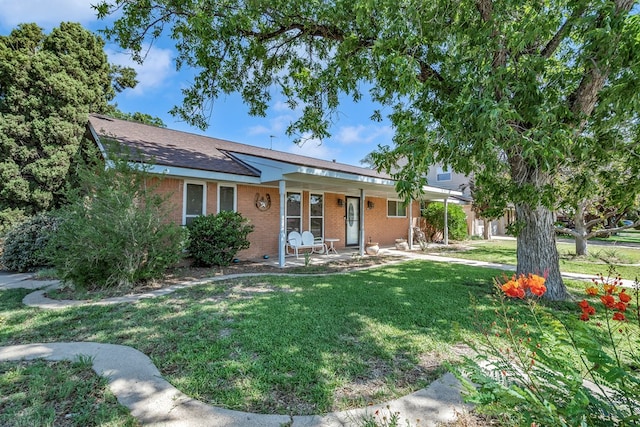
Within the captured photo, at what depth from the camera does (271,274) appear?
8070 mm

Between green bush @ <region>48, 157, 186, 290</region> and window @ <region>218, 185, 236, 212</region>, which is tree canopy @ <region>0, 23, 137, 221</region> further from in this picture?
green bush @ <region>48, 157, 186, 290</region>

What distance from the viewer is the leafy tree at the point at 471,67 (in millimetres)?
3484

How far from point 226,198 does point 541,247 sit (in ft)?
28.1

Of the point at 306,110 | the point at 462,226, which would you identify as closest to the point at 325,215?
the point at 306,110

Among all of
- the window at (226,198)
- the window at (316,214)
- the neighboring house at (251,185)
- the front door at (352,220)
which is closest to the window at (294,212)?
the neighboring house at (251,185)

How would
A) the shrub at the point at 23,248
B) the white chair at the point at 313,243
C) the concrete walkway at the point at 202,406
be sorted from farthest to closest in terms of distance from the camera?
1. the white chair at the point at 313,243
2. the shrub at the point at 23,248
3. the concrete walkway at the point at 202,406

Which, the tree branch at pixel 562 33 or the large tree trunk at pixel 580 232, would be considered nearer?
the tree branch at pixel 562 33

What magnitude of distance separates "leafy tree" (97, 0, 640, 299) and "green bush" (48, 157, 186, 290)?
3.68 m

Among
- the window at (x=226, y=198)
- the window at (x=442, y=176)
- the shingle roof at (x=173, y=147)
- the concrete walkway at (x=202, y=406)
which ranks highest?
the window at (x=442, y=176)

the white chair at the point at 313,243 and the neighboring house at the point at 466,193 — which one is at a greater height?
the neighboring house at the point at 466,193

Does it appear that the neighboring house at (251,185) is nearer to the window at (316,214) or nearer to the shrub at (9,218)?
the window at (316,214)

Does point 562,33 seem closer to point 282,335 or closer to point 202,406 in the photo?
point 282,335

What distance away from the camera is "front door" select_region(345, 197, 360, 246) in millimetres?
14406

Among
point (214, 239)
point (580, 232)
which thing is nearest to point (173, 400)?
point (214, 239)
